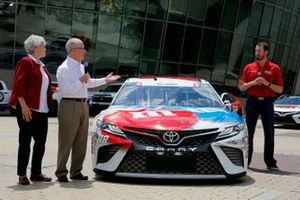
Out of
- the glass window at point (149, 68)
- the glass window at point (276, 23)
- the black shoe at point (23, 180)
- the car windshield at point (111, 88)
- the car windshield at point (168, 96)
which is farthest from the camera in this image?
the glass window at point (276, 23)

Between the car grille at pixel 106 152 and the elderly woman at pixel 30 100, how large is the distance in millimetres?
728

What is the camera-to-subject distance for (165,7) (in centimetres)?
3325

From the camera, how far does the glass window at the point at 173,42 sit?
3350 centimetres

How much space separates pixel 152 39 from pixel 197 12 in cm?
356

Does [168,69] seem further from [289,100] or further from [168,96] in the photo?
[168,96]

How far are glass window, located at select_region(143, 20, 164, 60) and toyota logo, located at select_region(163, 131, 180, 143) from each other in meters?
26.1

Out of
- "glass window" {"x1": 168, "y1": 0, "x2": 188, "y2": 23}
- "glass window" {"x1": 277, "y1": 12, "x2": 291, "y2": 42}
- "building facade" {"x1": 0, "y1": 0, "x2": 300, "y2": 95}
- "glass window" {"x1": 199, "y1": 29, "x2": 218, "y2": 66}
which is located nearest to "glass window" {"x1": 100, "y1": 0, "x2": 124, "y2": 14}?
"building facade" {"x1": 0, "y1": 0, "x2": 300, "y2": 95}

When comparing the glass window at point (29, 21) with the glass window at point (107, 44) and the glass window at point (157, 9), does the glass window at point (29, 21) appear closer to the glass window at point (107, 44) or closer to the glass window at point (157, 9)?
the glass window at point (107, 44)

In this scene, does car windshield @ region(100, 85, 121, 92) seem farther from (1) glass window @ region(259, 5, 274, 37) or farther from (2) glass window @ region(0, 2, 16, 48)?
(1) glass window @ region(259, 5, 274, 37)

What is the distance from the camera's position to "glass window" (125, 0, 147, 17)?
106 feet

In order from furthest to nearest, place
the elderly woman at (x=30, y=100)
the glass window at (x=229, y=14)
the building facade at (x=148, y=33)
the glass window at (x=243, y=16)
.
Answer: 1. the glass window at (x=243, y=16)
2. the glass window at (x=229, y=14)
3. the building facade at (x=148, y=33)
4. the elderly woman at (x=30, y=100)

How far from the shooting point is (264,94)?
864cm

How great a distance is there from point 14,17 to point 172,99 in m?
23.5

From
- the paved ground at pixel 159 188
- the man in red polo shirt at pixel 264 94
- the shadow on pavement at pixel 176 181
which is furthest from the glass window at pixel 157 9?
the shadow on pavement at pixel 176 181
